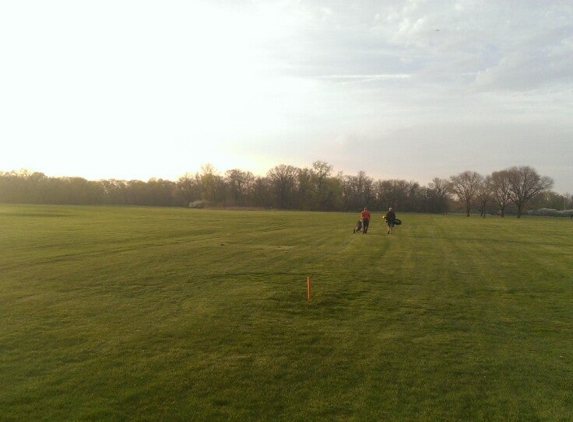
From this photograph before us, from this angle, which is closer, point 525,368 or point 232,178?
point 525,368

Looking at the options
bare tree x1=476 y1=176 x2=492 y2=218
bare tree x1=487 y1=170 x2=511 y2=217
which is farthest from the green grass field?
bare tree x1=487 y1=170 x2=511 y2=217

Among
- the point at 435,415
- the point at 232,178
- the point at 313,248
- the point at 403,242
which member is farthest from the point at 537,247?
the point at 232,178

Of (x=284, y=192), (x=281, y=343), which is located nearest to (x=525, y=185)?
(x=284, y=192)

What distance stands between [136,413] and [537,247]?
25.5 metres

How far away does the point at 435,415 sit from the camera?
18.0 feet

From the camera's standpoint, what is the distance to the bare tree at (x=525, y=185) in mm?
103688

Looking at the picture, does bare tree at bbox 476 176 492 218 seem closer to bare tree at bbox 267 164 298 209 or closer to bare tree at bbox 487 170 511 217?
bare tree at bbox 487 170 511 217

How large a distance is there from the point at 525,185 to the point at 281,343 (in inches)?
4432

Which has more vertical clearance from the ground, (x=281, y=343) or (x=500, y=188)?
(x=500, y=188)

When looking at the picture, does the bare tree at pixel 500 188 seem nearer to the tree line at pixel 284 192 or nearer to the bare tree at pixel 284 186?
the tree line at pixel 284 192

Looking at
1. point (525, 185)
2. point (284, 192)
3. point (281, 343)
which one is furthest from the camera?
point (284, 192)

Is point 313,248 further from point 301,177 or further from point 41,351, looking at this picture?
point 301,177

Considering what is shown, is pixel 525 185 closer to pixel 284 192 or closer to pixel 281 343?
pixel 284 192

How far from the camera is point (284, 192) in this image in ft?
425
